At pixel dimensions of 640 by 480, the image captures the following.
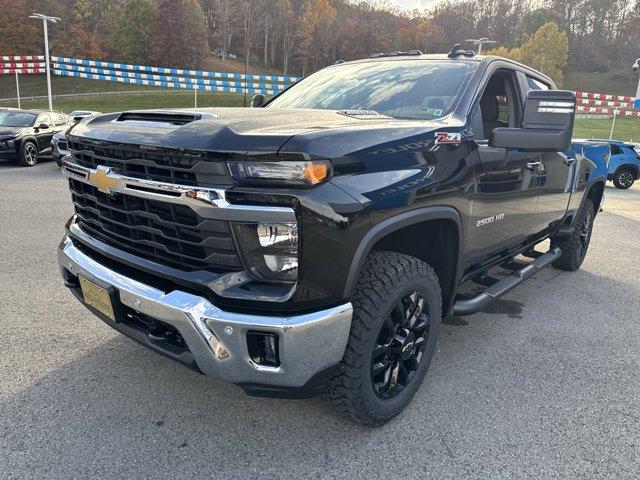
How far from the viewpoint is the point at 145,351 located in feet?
10.6

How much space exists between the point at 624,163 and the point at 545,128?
14587 millimetres

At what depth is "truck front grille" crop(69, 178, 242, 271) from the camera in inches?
80.7

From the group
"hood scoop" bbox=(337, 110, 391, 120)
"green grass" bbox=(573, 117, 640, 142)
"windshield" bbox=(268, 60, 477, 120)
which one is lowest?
"green grass" bbox=(573, 117, 640, 142)

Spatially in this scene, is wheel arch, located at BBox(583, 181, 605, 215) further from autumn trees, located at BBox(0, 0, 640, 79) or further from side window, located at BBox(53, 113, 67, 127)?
autumn trees, located at BBox(0, 0, 640, 79)

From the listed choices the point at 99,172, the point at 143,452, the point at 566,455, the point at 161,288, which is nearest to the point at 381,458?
the point at 566,455

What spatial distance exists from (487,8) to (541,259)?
323 feet

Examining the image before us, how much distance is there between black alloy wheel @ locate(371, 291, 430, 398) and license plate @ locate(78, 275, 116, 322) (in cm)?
128

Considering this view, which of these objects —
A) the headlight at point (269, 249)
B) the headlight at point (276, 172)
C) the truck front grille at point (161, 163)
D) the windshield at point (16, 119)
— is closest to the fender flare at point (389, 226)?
the headlight at point (269, 249)

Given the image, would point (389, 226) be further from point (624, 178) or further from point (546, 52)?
point (546, 52)

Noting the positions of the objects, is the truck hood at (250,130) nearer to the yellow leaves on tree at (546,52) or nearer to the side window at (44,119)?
the side window at (44,119)

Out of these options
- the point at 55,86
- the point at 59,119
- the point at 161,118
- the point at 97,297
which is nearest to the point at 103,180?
the point at 161,118

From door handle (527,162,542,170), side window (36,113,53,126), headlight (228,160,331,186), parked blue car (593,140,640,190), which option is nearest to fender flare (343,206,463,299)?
headlight (228,160,331,186)

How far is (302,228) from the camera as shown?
197 centimetres

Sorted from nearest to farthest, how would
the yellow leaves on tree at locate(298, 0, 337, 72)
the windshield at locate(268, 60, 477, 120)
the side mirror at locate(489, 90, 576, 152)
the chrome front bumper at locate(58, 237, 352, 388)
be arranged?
the chrome front bumper at locate(58, 237, 352, 388) < the side mirror at locate(489, 90, 576, 152) < the windshield at locate(268, 60, 477, 120) < the yellow leaves on tree at locate(298, 0, 337, 72)
